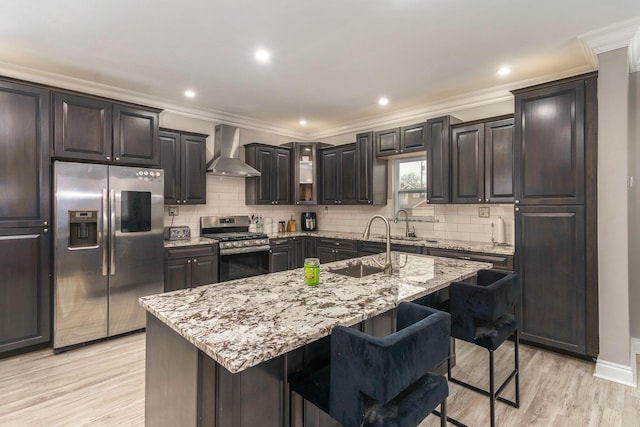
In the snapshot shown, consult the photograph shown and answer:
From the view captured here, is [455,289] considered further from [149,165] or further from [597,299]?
[149,165]

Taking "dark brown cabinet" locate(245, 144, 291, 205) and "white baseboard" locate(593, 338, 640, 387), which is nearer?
"white baseboard" locate(593, 338, 640, 387)

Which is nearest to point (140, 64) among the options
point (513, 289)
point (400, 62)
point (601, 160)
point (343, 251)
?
point (400, 62)

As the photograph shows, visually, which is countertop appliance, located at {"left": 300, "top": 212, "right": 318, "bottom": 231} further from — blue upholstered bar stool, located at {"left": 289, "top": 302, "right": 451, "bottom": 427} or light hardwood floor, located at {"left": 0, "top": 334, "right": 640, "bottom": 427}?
blue upholstered bar stool, located at {"left": 289, "top": 302, "right": 451, "bottom": 427}

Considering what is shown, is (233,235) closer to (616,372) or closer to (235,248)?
(235,248)

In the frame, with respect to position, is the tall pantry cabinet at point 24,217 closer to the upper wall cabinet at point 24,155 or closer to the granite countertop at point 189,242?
the upper wall cabinet at point 24,155

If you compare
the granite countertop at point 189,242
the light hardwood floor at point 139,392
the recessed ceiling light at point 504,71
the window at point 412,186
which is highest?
the recessed ceiling light at point 504,71

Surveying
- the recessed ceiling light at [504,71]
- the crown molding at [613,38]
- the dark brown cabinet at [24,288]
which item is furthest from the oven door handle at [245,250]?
the crown molding at [613,38]

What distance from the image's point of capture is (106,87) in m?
3.69

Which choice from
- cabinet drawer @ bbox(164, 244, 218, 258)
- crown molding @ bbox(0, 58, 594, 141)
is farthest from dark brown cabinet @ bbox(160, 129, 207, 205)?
cabinet drawer @ bbox(164, 244, 218, 258)

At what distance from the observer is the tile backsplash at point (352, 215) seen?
390 centimetres

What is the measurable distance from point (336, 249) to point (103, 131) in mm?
3283

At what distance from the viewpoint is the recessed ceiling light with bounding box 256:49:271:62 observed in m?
2.89

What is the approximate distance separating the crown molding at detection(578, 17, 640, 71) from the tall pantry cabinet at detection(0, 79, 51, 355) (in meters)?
4.94

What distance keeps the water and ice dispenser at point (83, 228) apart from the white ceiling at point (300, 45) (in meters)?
1.50
